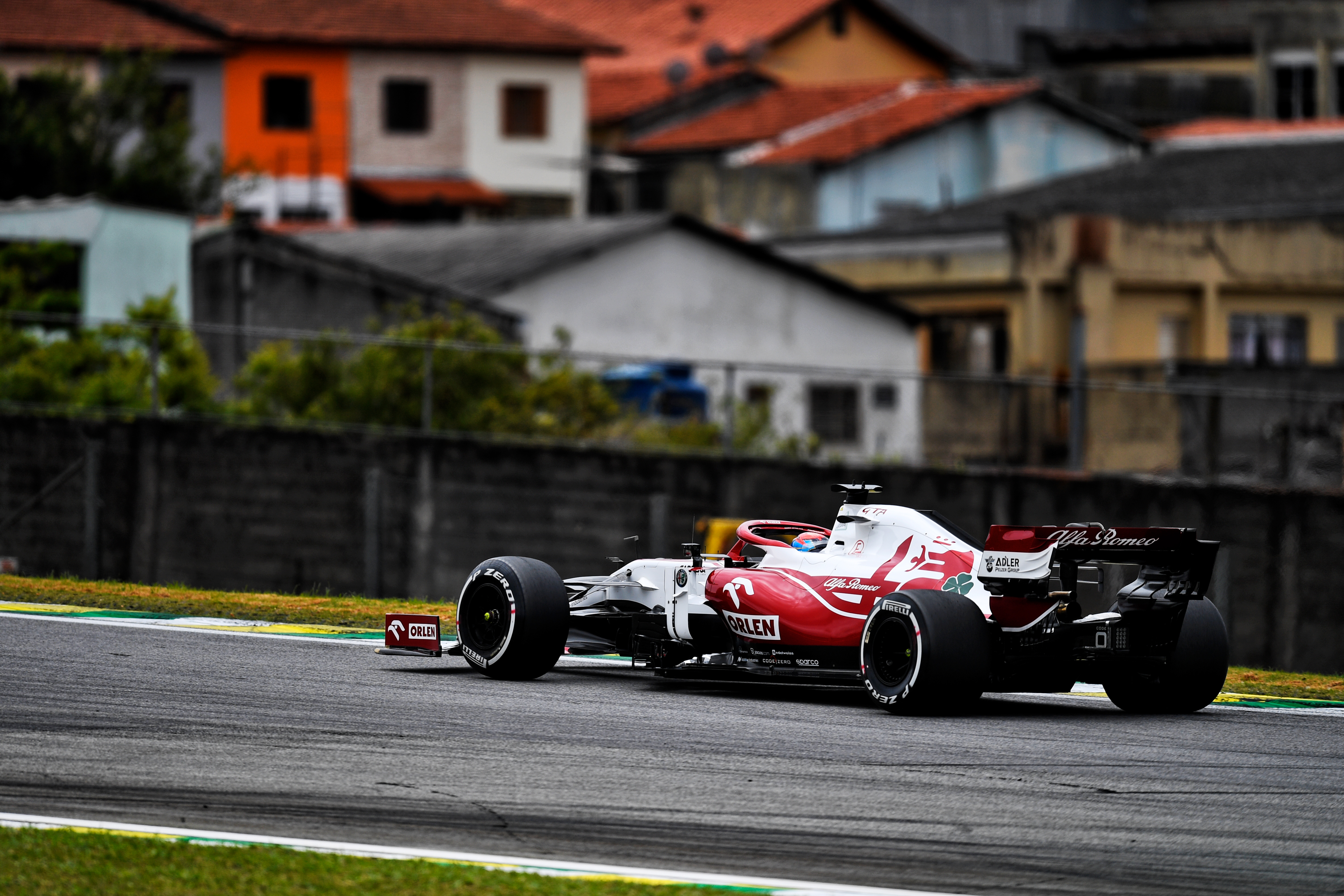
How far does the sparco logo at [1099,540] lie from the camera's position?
11281mm

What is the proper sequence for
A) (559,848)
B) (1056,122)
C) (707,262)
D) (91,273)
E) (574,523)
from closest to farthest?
1. (559,848)
2. (574,523)
3. (91,273)
4. (707,262)
5. (1056,122)

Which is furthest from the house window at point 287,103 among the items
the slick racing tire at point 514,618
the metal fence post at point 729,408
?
the slick racing tire at point 514,618

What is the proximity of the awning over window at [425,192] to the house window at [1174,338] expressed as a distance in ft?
83.4

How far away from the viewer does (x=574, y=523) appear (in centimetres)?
2495

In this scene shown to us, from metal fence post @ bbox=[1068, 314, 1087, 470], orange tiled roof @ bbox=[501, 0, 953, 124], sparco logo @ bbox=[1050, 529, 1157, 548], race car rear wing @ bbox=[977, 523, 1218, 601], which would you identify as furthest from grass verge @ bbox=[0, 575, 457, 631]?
orange tiled roof @ bbox=[501, 0, 953, 124]

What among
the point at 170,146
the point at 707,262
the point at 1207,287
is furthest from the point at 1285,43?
the point at 170,146

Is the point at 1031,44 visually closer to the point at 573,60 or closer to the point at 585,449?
the point at 573,60

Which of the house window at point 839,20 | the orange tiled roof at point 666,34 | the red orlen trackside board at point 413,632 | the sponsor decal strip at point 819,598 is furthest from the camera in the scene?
the house window at point 839,20

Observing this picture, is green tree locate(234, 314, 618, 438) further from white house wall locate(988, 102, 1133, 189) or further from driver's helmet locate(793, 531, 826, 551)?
white house wall locate(988, 102, 1133, 189)

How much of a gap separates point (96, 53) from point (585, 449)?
3831 cm

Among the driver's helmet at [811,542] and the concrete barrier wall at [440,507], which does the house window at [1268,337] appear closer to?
the concrete barrier wall at [440,507]

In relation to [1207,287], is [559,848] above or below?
below

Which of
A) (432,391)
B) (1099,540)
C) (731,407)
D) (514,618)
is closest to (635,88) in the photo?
(432,391)

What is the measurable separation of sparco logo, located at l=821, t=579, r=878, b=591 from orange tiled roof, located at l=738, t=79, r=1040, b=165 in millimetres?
48024
